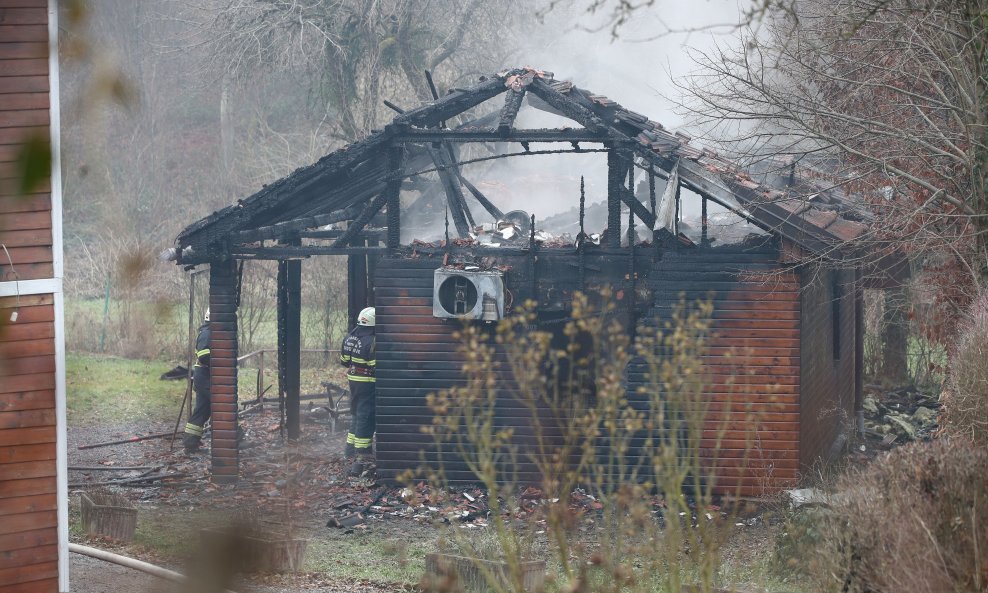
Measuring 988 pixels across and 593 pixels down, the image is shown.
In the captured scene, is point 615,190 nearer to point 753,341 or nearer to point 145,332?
point 753,341

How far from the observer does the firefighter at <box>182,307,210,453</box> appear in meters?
13.5

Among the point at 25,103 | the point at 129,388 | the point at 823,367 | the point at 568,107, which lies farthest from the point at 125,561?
the point at 129,388

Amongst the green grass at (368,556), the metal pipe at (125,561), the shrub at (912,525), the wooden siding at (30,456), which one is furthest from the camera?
the green grass at (368,556)

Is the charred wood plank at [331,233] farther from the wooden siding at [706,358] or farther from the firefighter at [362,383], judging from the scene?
the wooden siding at [706,358]

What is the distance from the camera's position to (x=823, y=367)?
12.7 meters

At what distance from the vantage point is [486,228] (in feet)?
40.3

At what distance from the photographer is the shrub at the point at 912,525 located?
4.53 m

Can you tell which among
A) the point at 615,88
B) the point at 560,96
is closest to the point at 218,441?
the point at 560,96

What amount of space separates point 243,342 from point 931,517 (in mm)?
18583

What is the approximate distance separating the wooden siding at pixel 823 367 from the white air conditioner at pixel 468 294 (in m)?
3.43

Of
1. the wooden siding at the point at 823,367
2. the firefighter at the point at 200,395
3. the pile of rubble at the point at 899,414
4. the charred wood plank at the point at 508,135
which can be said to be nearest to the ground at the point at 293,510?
the firefighter at the point at 200,395

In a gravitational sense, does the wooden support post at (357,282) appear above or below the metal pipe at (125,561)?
above

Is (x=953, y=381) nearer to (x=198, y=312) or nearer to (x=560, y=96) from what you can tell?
(x=560, y=96)

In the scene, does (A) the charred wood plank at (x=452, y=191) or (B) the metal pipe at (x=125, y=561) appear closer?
(B) the metal pipe at (x=125, y=561)
